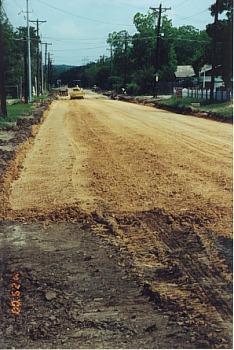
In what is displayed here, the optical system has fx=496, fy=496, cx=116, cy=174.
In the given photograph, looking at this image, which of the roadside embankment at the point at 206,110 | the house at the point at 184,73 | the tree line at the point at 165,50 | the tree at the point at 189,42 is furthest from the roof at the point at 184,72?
the roadside embankment at the point at 206,110

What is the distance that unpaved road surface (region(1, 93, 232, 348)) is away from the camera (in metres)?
3.65

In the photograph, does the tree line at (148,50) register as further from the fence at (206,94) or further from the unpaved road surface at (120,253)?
the unpaved road surface at (120,253)

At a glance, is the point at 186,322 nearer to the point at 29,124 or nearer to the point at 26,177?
the point at 26,177

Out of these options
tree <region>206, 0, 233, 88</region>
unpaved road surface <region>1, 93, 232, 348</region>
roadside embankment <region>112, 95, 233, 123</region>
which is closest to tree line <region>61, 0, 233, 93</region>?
tree <region>206, 0, 233, 88</region>

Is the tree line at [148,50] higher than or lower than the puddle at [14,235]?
higher

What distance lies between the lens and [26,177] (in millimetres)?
9539

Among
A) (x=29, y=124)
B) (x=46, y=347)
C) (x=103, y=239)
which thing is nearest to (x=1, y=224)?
(x=103, y=239)

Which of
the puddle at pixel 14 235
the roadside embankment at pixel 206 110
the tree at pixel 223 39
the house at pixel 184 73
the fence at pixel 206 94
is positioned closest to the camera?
the puddle at pixel 14 235

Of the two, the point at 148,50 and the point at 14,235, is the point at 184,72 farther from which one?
the point at 14,235

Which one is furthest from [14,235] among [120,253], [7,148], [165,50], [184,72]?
[184,72]

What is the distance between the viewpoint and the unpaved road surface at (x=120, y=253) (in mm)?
3646

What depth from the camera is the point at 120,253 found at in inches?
205

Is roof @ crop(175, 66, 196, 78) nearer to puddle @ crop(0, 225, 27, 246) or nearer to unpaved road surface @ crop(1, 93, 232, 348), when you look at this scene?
unpaved road surface @ crop(1, 93, 232, 348)

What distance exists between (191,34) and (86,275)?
5483 centimetres
